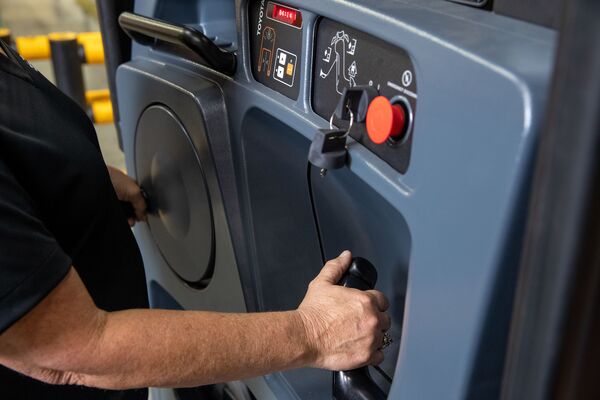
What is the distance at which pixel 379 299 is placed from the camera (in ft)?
3.11

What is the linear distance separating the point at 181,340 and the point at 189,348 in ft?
0.05

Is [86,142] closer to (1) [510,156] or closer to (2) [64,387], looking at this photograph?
(2) [64,387]

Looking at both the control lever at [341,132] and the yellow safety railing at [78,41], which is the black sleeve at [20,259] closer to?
the control lever at [341,132]

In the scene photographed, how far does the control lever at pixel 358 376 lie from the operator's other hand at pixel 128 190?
0.74m

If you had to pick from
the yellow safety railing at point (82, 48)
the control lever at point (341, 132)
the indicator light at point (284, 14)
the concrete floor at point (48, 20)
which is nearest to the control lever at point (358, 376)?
the control lever at point (341, 132)

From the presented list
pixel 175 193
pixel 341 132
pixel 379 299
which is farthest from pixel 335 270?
pixel 175 193

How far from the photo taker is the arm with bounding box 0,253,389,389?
84 cm

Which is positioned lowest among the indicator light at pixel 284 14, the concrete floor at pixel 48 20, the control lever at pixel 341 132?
the concrete floor at pixel 48 20

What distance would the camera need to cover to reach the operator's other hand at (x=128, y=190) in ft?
5.09

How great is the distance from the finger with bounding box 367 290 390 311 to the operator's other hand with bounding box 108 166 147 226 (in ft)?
2.61

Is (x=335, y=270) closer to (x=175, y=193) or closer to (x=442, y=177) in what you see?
(x=442, y=177)

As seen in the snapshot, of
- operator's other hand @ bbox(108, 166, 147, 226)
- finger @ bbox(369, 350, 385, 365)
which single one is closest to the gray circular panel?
operator's other hand @ bbox(108, 166, 147, 226)

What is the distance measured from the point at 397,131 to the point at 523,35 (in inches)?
6.6

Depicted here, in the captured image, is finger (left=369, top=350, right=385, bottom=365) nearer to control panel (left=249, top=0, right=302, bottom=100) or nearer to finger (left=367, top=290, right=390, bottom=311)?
finger (left=367, top=290, right=390, bottom=311)
